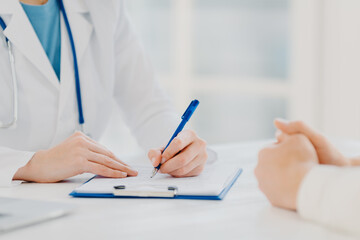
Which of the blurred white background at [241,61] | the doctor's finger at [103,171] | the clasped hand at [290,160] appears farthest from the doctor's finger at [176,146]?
the blurred white background at [241,61]

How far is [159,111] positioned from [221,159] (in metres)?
0.30

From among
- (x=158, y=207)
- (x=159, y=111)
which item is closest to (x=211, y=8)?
(x=159, y=111)

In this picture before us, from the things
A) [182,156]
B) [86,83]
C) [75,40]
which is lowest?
[182,156]

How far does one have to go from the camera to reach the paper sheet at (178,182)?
944 millimetres

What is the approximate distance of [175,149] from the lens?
1.13 meters

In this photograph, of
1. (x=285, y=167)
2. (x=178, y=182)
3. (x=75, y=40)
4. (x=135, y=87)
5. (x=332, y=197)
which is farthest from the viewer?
(x=135, y=87)

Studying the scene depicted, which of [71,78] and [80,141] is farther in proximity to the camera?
[71,78]

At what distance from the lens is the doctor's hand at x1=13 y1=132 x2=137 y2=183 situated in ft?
3.55

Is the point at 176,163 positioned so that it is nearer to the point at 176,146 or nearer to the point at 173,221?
the point at 176,146

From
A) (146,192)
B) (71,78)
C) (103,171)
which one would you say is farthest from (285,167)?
(71,78)

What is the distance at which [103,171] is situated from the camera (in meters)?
1.08

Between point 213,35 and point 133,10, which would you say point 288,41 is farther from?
point 133,10

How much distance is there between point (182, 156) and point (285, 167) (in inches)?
11.7

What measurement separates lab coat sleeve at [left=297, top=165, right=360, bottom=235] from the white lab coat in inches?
27.9
